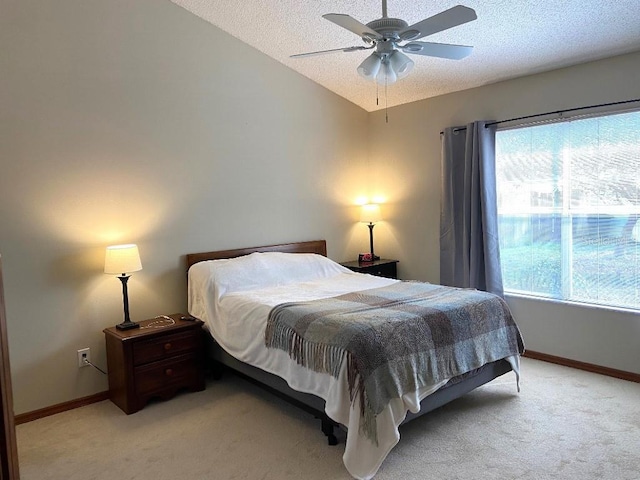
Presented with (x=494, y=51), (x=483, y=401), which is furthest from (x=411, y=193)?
(x=483, y=401)

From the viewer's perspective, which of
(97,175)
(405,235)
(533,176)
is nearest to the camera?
(97,175)

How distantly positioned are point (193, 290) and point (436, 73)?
2.85m

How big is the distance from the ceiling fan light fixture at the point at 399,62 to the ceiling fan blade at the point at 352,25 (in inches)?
7.9

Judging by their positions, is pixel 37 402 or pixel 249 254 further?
pixel 249 254

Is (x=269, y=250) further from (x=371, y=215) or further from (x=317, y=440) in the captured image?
(x=317, y=440)

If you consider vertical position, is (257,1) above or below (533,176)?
above

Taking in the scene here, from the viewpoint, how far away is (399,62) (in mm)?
2533

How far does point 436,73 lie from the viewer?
4098 mm

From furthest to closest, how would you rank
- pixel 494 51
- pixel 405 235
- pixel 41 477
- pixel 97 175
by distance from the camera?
pixel 405 235 < pixel 494 51 < pixel 97 175 < pixel 41 477

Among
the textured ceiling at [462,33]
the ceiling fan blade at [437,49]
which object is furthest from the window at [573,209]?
the ceiling fan blade at [437,49]

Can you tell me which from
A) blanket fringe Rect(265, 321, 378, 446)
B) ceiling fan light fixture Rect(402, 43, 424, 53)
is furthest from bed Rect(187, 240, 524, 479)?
ceiling fan light fixture Rect(402, 43, 424, 53)

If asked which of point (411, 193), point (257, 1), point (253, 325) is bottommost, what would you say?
point (253, 325)

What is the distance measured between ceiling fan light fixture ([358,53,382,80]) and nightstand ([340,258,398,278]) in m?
2.43

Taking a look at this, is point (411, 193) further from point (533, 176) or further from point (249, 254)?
point (249, 254)
